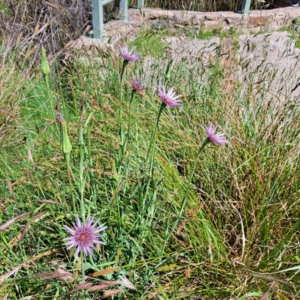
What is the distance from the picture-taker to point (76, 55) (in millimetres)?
3172

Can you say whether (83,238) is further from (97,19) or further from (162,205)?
(97,19)

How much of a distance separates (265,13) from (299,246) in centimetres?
455

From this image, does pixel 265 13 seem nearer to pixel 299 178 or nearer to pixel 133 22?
pixel 133 22

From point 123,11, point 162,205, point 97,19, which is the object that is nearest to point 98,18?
point 97,19

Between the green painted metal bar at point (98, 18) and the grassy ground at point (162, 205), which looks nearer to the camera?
the grassy ground at point (162, 205)

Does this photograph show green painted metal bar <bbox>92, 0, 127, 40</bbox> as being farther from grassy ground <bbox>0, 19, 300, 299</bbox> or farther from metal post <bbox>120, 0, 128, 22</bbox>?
grassy ground <bbox>0, 19, 300, 299</bbox>

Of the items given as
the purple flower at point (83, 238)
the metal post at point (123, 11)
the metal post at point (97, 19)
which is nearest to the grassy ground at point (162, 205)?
the purple flower at point (83, 238)

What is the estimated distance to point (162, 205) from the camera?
5.53ft

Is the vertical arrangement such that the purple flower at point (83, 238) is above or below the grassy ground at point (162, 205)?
above

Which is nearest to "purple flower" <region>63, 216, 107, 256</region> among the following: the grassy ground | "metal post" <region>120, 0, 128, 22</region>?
the grassy ground

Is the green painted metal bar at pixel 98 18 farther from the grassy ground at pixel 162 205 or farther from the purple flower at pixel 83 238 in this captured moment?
the purple flower at pixel 83 238

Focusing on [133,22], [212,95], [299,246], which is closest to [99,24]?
[133,22]

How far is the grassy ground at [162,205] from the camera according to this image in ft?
4.68

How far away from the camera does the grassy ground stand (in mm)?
1426
